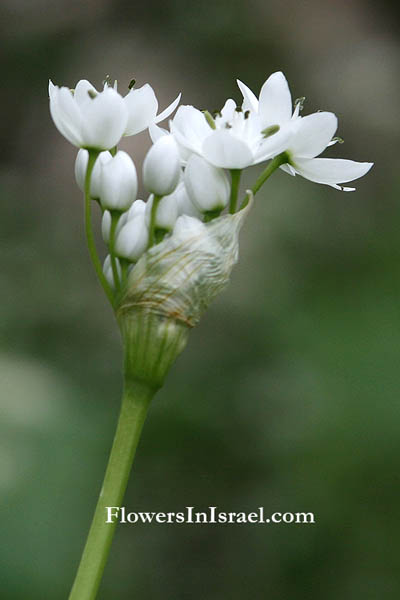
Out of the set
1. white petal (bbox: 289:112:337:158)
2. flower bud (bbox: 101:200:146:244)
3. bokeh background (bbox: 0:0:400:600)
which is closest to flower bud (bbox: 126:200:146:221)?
flower bud (bbox: 101:200:146:244)

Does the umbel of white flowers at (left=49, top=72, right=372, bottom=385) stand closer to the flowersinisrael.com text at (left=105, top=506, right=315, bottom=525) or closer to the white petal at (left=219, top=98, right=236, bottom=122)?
the white petal at (left=219, top=98, right=236, bottom=122)

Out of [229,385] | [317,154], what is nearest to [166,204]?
[317,154]

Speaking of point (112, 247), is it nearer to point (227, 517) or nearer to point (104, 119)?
point (104, 119)

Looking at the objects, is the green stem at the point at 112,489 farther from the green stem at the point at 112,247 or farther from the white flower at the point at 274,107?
the white flower at the point at 274,107

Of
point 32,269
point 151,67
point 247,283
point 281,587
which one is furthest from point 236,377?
point 151,67

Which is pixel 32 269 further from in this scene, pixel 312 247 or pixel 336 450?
pixel 336 450
